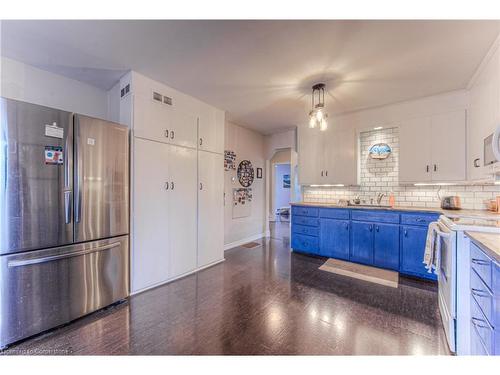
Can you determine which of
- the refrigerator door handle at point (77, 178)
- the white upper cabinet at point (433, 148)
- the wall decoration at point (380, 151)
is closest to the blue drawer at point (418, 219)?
the white upper cabinet at point (433, 148)

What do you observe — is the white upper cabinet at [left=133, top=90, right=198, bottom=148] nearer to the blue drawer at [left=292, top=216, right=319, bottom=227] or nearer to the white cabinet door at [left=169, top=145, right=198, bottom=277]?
the white cabinet door at [left=169, top=145, right=198, bottom=277]

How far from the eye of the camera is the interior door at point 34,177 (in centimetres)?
163

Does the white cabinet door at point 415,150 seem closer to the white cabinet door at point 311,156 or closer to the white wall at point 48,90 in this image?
the white cabinet door at point 311,156

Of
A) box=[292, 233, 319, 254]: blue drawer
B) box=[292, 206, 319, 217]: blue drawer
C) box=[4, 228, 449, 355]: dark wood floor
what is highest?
box=[292, 206, 319, 217]: blue drawer

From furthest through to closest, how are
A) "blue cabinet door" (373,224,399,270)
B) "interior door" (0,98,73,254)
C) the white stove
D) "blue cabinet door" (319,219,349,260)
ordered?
"blue cabinet door" (319,219,349,260)
"blue cabinet door" (373,224,399,270)
"interior door" (0,98,73,254)
the white stove

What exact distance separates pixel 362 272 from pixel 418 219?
1.03 m

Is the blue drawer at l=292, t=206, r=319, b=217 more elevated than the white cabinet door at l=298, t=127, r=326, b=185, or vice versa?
the white cabinet door at l=298, t=127, r=326, b=185

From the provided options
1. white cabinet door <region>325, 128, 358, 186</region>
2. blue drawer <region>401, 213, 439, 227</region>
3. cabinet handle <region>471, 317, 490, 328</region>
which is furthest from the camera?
white cabinet door <region>325, 128, 358, 186</region>

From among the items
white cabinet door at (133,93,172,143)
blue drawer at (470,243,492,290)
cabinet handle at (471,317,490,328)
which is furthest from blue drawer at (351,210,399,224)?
white cabinet door at (133,93,172,143)

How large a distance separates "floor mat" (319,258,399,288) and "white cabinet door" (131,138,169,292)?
2.34 m

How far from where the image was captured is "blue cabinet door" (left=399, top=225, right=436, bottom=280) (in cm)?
279

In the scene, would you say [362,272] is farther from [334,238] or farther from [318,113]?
[318,113]
